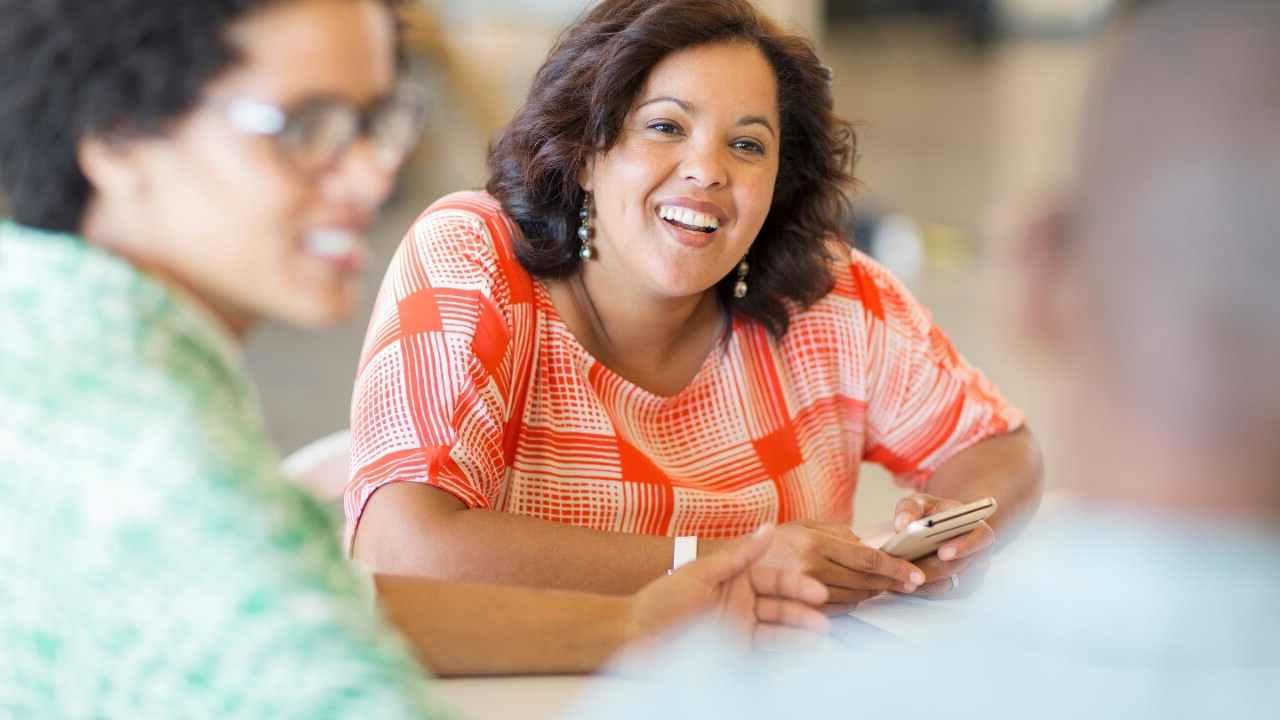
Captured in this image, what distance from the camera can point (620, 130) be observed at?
211 cm

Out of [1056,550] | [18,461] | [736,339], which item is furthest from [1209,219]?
[736,339]

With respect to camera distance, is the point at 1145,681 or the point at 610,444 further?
the point at 610,444

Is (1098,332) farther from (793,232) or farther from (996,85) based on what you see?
(996,85)

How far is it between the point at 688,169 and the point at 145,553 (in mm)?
1306

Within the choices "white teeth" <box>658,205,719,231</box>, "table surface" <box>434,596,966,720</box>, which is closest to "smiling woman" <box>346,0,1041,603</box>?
"white teeth" <box>658,205,719,231</box>

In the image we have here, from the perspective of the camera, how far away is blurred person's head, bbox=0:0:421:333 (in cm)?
100

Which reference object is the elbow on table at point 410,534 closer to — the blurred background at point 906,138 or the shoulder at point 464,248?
the shoulder at point 464,248

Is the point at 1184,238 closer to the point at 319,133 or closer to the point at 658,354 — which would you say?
the point at 319,133

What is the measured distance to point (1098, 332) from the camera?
36.7 inches

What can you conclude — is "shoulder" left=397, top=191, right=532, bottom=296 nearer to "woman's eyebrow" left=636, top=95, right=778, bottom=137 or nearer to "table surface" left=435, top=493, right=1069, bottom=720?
"woman's eyebrow" left=636, top=95, right=778, bottom=137

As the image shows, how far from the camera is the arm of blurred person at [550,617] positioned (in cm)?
140

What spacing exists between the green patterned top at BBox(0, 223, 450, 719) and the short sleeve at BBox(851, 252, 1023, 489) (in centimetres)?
149

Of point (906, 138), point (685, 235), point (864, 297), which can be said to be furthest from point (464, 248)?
point (906, 138)

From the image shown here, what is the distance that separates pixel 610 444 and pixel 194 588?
1164 millimetres
